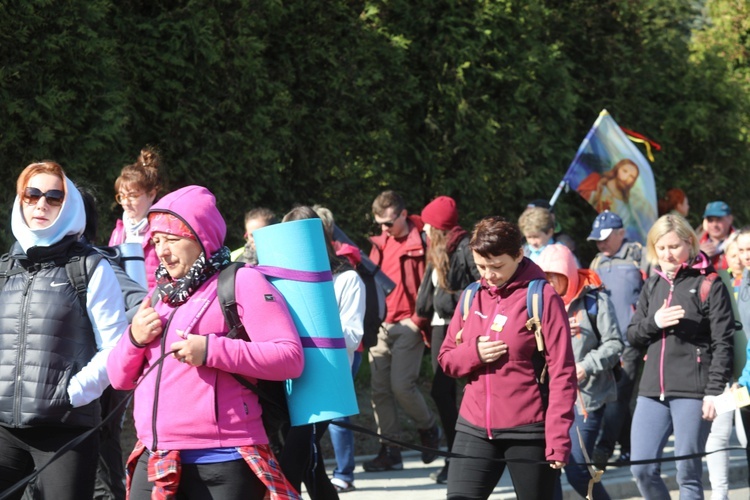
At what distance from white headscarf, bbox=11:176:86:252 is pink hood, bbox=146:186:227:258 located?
697 millimetres

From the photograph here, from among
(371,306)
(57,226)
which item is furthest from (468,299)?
(371,306)

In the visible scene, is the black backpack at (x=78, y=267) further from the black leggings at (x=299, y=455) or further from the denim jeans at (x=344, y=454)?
the denim jeans at (x=344, y=454)

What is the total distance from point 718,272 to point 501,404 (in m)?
2.33

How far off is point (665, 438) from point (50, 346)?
12.5ft

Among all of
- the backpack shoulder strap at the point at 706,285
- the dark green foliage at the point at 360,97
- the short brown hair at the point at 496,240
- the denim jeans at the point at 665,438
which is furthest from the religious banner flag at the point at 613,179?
the short brown hair at the point at 496,240

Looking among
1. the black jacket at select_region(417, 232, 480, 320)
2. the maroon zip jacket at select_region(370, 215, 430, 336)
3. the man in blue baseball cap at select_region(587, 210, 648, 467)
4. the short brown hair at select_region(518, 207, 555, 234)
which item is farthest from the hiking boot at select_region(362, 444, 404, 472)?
the short brown hair at select_region(518, 207, 555, 234)

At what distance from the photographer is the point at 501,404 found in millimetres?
5367

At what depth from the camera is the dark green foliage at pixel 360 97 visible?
353 inches

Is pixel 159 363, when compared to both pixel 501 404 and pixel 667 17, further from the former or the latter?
pixel 667 17

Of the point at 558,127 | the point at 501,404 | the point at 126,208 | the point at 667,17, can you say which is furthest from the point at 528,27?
the point at 501,404

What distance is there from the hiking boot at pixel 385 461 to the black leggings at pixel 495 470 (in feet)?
12.4

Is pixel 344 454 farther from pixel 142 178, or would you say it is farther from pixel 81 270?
pixel 81 270

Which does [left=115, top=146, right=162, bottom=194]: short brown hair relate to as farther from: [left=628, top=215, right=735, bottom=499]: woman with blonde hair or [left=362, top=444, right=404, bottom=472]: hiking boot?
[left=362, top=444, right=404, bottom=472]: hiking boot

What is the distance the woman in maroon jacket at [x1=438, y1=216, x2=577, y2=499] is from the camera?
5305mm
